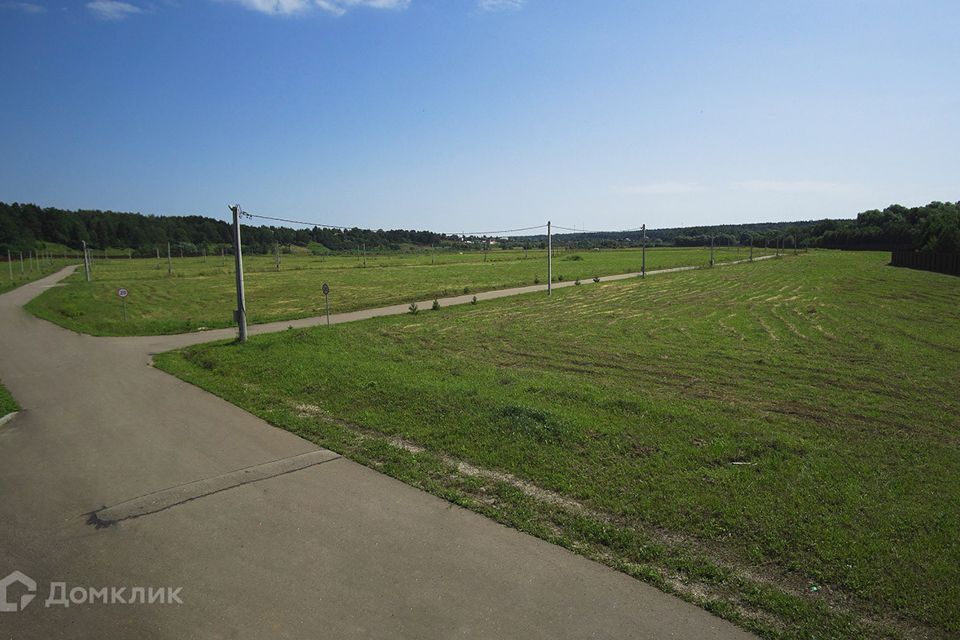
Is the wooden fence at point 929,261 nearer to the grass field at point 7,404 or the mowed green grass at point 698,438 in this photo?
the mowed green grass at point 698,438

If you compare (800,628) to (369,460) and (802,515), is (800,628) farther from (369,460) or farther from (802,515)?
(369,460)

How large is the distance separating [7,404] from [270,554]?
1043 centimetres

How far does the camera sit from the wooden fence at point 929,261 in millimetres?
52969

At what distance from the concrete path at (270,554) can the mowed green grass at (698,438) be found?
538 millimetres

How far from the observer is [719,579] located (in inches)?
212

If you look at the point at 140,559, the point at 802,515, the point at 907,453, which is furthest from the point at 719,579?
the point at 140,559

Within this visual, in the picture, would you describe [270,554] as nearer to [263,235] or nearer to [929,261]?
[929,261]

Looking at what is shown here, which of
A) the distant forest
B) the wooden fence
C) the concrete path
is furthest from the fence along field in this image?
the wooden fence

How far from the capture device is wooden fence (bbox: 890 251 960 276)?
2085 inches

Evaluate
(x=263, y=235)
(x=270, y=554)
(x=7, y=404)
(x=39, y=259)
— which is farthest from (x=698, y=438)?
(x=263, y=235)

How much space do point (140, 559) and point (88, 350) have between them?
55.1 ft

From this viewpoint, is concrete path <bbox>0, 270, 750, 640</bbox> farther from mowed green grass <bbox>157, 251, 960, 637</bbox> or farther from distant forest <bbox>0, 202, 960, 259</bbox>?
distant forest <bbox>0, 202, 960, 259</bbox>

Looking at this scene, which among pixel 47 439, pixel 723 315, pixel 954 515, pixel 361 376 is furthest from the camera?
pixel 723 315

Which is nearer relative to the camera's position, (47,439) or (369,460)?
(369,460)
